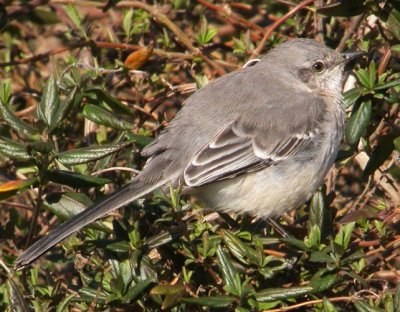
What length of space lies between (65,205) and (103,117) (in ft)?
1.95

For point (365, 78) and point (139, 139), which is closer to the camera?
point (365, 78)

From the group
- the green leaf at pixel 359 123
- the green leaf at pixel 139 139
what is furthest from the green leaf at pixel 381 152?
the green leaf at pixel 139 139

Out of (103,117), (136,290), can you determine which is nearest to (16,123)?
(103,117)

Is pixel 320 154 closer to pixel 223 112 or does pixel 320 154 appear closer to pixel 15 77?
pixel 223 112

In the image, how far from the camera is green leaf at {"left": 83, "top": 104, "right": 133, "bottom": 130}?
4531mm

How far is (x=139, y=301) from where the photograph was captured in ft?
12.3

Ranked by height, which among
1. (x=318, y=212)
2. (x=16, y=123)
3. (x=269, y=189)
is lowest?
(x=269, y=189)

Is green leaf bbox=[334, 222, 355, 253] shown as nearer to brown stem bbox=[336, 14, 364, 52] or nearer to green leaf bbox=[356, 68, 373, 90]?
green leaf bbox=[356, 68, 373, 90]

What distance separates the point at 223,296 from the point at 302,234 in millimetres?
1222

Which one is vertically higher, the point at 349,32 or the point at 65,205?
the point at 349,32

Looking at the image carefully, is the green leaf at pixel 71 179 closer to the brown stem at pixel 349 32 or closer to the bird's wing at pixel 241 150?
the bird's wing at pixel 241 150

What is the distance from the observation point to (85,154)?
13.5 feet

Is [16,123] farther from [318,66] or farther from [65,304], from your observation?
[318,66]

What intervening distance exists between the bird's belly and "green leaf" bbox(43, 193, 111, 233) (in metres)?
0.84
